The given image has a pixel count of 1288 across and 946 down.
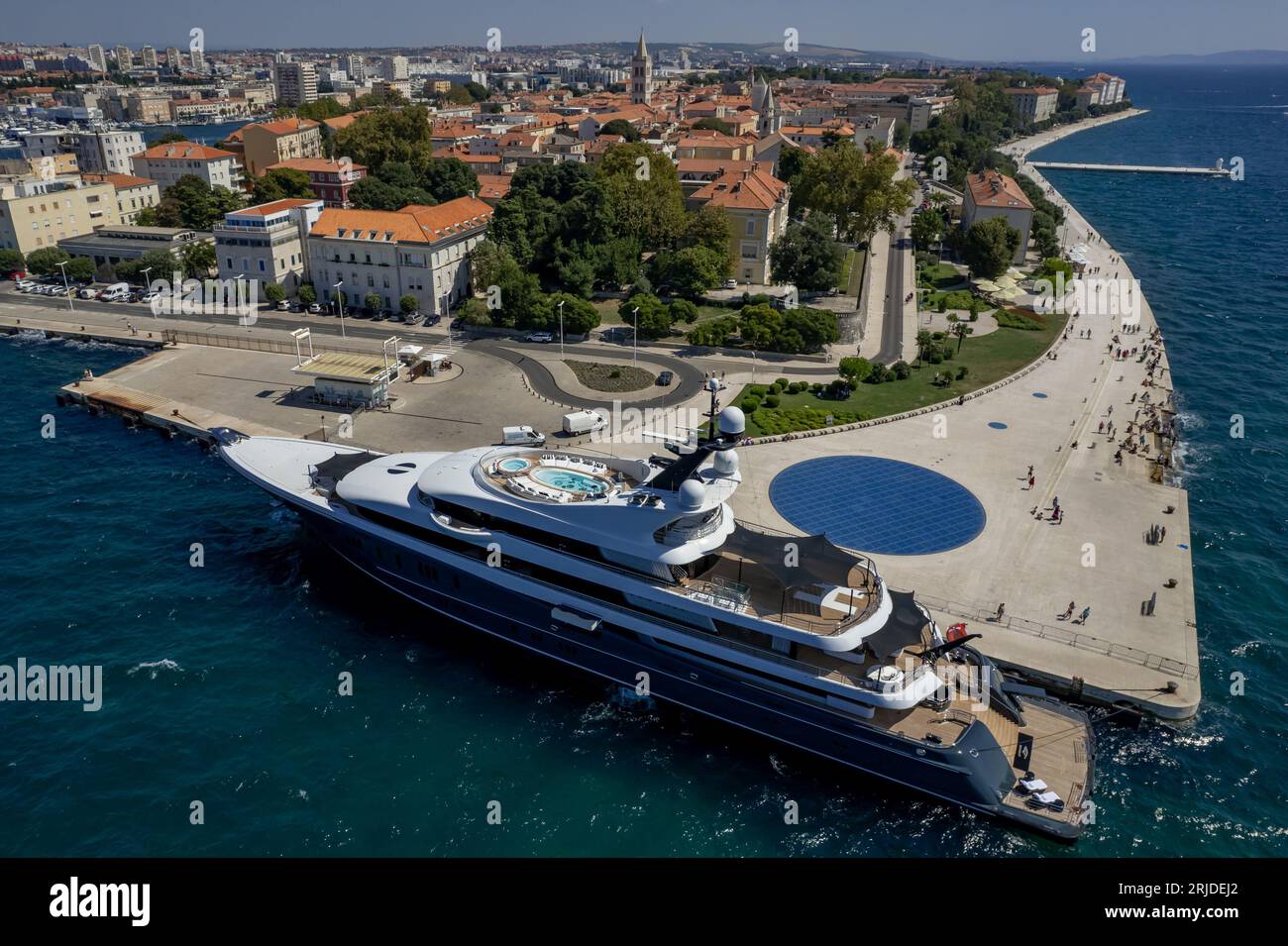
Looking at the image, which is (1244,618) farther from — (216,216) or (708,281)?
(216,216)

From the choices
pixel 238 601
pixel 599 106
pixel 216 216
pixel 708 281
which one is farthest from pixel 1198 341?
pixel 599 106

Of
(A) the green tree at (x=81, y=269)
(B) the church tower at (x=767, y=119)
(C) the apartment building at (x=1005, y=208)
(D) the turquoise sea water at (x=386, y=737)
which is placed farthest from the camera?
(B) the church tower at (x=767, y=119)

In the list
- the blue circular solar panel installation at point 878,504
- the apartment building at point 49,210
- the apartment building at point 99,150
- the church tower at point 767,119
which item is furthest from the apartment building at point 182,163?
the blue circular solar panel installation at point 878,504

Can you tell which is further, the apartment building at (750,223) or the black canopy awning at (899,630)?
the apartment building at (750,223)

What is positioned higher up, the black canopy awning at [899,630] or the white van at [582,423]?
the white van at [582,423]

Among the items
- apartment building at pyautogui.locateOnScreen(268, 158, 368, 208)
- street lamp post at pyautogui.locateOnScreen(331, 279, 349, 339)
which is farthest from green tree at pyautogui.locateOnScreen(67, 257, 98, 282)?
apartment building at pyautogui.locateOnScreen(268, 158, 368, 208)

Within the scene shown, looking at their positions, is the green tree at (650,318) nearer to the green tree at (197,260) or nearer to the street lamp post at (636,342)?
the street lamp post at (636,342)

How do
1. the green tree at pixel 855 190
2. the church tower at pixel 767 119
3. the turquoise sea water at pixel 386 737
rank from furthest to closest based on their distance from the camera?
1. the church tower at pixel 767 119
2. the green tree at pixel 855 190
3. the turquoise sea water at pixel 386 737

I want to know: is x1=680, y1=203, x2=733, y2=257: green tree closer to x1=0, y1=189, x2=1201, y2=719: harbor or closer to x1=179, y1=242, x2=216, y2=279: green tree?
x1=0, y1=189, x2=1201, y2=719: harbor
